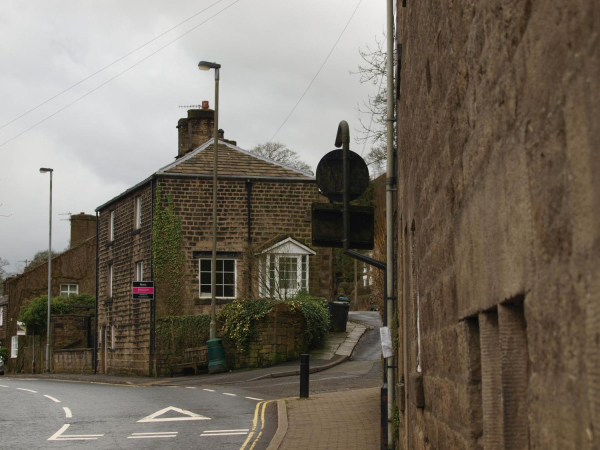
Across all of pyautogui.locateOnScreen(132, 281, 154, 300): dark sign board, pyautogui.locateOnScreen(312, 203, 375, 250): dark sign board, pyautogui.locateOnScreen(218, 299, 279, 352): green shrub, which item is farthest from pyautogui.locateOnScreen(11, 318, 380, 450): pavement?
pyautogui.locateOnScreen(132, 281, 154, 300): dark sign board

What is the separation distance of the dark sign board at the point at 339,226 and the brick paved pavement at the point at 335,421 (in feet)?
9.20

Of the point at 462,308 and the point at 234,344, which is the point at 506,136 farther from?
the point at 234,344

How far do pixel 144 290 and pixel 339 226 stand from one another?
20.3m

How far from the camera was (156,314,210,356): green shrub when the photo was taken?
90.2 feet

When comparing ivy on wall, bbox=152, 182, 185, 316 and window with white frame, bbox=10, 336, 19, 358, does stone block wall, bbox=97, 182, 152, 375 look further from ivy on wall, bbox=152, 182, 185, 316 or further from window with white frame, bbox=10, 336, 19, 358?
window with white frame, bbox=10, 336, 19, 358

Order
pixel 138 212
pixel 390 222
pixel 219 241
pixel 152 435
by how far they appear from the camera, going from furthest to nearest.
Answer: pixel 138 212 → pixel 219 241 → pixel 152 435 → pixel 390 222

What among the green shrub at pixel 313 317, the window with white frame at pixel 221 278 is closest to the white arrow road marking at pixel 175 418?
the green shrub at pixel 313 317

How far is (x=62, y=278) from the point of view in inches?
2072

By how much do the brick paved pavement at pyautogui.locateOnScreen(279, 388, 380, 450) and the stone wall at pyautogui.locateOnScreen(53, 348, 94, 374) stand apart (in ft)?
70.4

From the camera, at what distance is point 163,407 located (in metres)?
15.8

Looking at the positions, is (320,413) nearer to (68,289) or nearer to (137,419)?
(137,419)

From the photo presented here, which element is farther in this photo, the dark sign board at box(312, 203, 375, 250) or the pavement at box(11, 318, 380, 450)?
the pavement at box(11, 318, 380, 450)

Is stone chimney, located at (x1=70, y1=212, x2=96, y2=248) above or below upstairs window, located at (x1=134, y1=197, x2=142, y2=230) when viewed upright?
above

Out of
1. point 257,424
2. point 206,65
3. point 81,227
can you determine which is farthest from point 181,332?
point 81,227
